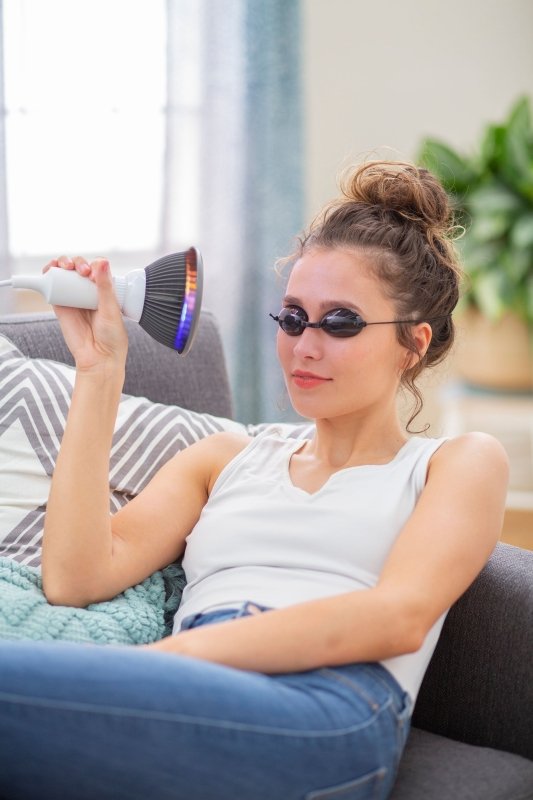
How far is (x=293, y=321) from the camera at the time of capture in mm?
1427

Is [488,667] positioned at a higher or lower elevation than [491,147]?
lower

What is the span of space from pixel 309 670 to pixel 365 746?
0.11 metres

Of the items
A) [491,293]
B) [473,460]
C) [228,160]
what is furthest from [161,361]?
[491,293]

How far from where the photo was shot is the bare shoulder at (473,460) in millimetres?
1300

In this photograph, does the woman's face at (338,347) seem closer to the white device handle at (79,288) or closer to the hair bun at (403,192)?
the hair bun at (403,192)

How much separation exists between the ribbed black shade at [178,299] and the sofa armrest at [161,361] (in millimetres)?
545

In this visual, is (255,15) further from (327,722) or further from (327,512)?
(327,722)

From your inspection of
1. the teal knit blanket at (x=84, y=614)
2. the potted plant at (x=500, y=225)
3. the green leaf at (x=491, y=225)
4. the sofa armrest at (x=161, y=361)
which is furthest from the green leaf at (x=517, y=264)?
the teal knit blanket at (x=84, y=614)

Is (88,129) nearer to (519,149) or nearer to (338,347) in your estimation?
(519,149)

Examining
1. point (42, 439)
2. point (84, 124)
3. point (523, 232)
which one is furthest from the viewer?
point (523, 232)

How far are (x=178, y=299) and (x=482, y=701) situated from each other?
673 mm

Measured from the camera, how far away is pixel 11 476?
5.09 ft

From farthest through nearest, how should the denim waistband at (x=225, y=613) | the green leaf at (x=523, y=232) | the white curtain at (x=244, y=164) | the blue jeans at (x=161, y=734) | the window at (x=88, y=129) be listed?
the green leaf at (x=523, y=232)
the white curtain at (x=244, y=164)
the window at (x=88, y=129)
the denim waistband at (x=225, y=613)
the blue jeans at (x=161, y=734)

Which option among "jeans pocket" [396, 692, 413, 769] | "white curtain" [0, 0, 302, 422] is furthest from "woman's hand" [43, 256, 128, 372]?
"white curtain" [0, 0, 302, 422]
